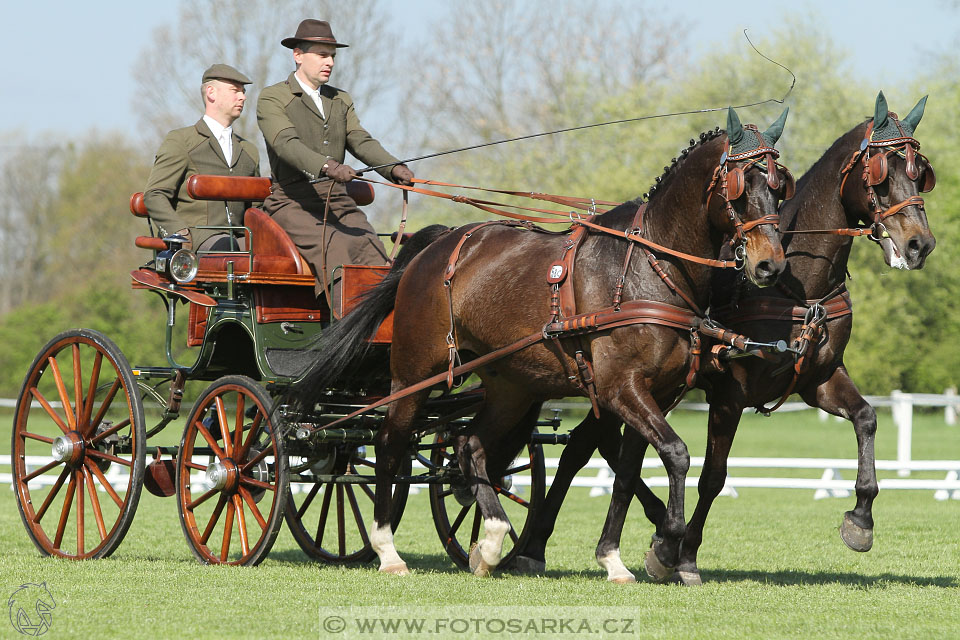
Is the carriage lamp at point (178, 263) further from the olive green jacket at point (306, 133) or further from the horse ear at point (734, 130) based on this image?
the horse ear at point (734, 130)

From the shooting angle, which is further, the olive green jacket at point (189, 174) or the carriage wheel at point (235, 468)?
the olive green jacket at point (189, 174)

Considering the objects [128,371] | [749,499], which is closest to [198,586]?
[128,371]

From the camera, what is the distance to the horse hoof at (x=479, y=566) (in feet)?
23.1

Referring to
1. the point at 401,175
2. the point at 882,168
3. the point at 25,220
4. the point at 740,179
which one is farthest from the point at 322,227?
the point at 25,220

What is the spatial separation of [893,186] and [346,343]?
308cm

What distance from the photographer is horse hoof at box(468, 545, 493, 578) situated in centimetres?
703

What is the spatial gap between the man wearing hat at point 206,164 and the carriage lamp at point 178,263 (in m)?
0.43

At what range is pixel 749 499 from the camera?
14.2 meters

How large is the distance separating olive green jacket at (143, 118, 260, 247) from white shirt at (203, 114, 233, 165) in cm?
3

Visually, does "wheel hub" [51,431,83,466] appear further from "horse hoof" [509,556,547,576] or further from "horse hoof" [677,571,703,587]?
"horse hoof" [677,571,703,587]

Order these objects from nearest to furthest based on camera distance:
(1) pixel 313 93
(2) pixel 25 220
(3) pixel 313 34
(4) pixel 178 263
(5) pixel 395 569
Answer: (5) pixel 395 569
(4) pixel 178 263
(3) pixel 313 34
(1) pixel 313 93
(2) pixel 25 220

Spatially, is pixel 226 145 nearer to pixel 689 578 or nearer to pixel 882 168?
pixel 689 578

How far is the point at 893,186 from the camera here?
255 inches

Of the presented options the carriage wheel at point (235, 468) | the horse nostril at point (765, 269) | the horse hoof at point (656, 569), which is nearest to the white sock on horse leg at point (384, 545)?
the carriage wheel at point (235, 468)
